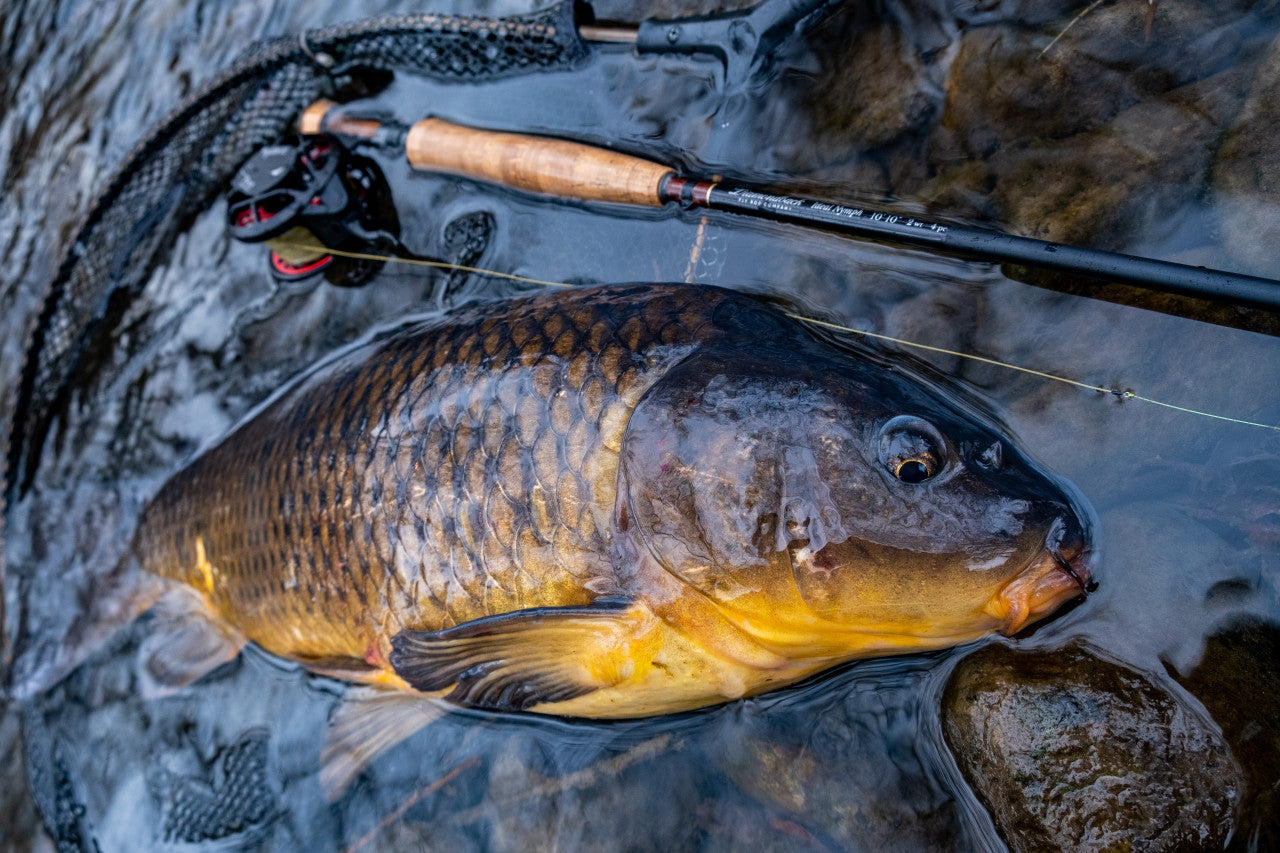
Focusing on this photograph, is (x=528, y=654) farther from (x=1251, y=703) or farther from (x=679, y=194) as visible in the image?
(x=1251, y=703)

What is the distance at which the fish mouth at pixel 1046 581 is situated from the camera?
5.23 feet

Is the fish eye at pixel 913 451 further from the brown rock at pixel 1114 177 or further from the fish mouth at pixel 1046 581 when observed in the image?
the brown rock at pixel 1114 177

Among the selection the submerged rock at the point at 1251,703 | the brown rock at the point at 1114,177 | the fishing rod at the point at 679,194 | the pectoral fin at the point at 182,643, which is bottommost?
the pectoral fin at the point at 182,643

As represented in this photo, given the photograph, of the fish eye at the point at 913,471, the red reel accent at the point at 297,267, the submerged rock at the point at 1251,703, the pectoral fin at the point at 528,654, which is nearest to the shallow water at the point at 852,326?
the submerged rock at the point at 1251,703

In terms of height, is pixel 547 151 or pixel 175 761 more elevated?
pixel 547 151

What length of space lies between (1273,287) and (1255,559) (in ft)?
1.96

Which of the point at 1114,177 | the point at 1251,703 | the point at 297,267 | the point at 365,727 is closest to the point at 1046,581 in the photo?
the point at 1251,703

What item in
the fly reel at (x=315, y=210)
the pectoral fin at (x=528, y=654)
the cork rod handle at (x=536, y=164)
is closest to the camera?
the pectoral fin at (x=528, y=654)

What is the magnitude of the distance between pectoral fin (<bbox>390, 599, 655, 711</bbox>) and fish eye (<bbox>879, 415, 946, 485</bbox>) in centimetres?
70

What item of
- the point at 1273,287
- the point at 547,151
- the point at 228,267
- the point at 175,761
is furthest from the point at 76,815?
the point at 1273,287

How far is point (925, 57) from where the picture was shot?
7.76 ft

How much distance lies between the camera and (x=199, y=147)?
350cm

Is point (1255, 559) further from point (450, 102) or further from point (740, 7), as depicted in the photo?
point (450, 102)

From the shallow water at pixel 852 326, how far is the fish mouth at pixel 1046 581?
19cm
